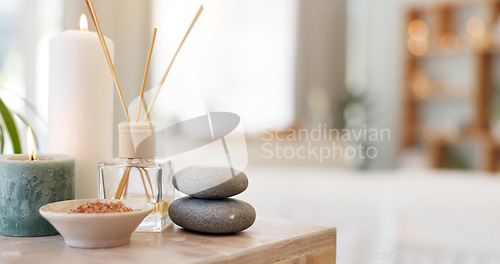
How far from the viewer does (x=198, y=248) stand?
1.92ft

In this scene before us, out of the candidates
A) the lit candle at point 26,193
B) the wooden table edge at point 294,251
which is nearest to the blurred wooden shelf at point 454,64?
the wooden table edge at point 294,251

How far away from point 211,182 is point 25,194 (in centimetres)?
22

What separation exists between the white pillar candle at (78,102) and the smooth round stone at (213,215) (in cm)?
16

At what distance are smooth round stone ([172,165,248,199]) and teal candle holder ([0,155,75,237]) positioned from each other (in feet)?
0.53

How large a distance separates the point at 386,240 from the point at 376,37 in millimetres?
3308

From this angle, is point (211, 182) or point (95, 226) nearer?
point (95, 226)

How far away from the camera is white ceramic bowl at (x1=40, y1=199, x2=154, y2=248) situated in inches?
22.0

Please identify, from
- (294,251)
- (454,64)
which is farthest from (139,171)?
(454,64)

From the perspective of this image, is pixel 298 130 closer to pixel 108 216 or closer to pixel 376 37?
pixel 376 37

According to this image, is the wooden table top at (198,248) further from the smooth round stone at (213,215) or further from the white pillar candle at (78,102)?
the white pillar candle at (78,102)

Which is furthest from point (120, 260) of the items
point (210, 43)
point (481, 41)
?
point (481, 41)

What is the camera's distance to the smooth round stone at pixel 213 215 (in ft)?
2.14

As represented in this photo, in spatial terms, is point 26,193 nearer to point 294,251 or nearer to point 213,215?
point 213,215

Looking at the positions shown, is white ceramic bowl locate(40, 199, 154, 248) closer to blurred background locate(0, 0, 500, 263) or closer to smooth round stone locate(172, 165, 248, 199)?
A: smooth round stone locate(172, 165, 248, 199)
